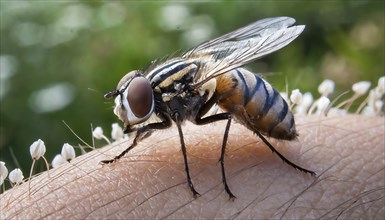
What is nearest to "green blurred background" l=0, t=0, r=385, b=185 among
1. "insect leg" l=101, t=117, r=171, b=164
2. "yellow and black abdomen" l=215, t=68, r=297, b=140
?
"yellow and black abdomen" l=215, t=68, r=297, b=140

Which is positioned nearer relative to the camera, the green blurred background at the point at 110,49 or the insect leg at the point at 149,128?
the insect leg at the point at 149,128

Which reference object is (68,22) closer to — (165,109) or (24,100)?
(24,100)

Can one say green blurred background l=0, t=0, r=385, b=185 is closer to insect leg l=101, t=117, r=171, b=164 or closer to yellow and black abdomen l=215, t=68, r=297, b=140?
yellow and black abdomen l=215, t=68, r=297, b=140

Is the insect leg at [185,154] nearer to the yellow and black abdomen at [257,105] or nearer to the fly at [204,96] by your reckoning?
the fly at [204,96]

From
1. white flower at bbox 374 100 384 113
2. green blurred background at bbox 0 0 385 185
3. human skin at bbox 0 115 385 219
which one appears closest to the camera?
human skin at bbox 0 115 385 219

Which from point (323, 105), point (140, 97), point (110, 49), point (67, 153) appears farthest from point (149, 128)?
point (110, 49)

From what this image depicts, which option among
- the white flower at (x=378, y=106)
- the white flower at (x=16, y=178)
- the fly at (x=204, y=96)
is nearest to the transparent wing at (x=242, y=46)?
the fly at (x=204, y=96)

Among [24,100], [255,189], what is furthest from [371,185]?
[24,100]
